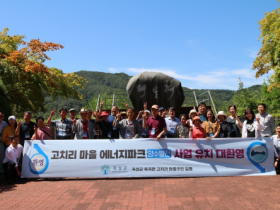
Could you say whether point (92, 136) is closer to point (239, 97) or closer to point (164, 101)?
point (164, 101)

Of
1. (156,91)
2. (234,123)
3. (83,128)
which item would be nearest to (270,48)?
(156,91)

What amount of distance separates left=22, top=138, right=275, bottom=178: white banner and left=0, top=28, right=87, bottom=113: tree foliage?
30.8 feet

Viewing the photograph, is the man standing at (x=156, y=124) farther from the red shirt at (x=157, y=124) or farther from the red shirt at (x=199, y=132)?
the red shirt at (x=199, y=132)

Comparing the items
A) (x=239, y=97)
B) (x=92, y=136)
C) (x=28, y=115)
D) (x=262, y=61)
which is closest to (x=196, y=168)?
(x=92, y=136)

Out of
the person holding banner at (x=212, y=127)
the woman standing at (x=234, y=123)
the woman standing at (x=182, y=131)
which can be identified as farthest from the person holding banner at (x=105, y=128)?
the woman standing at (x=234, y=123)

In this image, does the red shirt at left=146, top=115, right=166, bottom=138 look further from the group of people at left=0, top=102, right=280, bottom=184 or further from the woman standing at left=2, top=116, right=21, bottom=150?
Answer: the woman standing at left=2, top=116, right=21, bottom=150

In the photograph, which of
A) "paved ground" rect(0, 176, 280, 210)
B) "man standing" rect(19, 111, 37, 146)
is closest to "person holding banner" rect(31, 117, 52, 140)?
"man standing" rect(19, 111, 37, 146)

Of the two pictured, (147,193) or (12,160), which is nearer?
(147,193)

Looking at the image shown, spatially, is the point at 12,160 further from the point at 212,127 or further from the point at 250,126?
the point at 250,126

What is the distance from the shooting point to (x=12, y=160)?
6738 mm

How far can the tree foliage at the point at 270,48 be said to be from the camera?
1933 centimetres

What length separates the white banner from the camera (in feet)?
22.0

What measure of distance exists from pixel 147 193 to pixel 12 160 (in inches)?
144

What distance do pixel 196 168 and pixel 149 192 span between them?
1810mm
